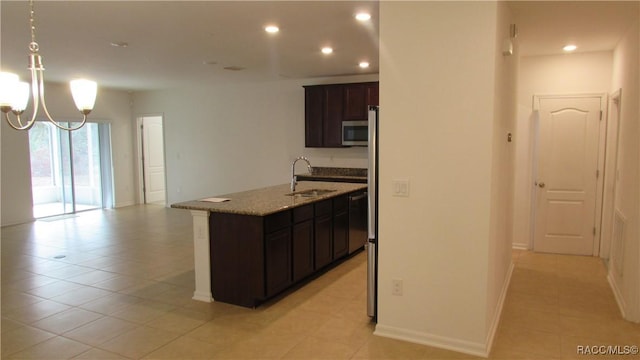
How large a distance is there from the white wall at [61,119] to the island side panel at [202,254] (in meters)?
5.51

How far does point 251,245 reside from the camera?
12.3ft

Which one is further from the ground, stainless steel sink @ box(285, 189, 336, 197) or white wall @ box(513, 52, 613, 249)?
white wall @ box(513, 52, 613, 249)

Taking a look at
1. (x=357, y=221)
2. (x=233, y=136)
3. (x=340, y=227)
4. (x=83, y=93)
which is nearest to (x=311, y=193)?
(x=340, y=227)

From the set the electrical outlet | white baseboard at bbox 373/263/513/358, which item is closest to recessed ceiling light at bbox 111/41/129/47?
the electrical outlet

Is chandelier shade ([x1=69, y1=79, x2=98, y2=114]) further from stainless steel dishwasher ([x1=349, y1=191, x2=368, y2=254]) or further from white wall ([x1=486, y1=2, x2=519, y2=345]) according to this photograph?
stainless steel dishwasher ([x1=349, y1=191, x2=368, y2=254])

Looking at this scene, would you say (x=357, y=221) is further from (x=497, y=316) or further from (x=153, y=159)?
(x=153, y=159)

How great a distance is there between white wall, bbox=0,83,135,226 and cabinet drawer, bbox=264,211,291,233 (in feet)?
20.1

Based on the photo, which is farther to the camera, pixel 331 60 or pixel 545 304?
pixel 331 60

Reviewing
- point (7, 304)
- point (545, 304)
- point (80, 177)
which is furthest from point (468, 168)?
point (80, 177)

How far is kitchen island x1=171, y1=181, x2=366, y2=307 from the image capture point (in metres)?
3.74

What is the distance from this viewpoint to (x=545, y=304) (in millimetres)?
3859

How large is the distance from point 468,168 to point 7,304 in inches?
162

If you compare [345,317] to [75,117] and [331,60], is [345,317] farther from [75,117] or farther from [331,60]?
[75,117]

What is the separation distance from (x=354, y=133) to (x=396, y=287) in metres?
4.22
